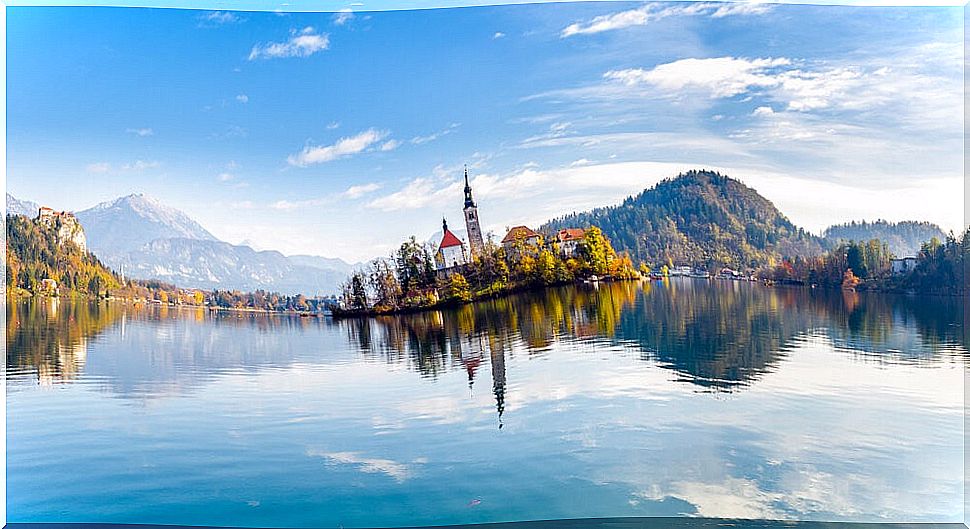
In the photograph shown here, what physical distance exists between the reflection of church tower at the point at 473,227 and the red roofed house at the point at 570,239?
22.3 inches

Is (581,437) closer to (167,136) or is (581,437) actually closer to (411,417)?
(411,417)

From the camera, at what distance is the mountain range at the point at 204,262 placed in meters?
5.75

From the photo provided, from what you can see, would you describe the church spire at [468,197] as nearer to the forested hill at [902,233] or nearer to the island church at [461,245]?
the island church at [461,245]

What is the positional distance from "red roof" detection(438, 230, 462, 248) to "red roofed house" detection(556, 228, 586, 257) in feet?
2.41

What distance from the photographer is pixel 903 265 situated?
5586mm

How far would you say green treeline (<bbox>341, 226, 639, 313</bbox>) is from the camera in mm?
5879

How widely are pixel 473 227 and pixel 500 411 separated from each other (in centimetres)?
135

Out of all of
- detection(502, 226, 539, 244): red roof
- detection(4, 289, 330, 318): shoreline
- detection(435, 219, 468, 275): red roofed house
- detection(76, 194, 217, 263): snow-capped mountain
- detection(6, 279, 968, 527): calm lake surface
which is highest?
detection(76, 194, 217, 263): snow-capped mountain

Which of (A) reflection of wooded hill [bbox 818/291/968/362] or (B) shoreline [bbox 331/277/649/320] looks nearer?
(A) reflection of wooded hill [bbox 818/291/968/362]

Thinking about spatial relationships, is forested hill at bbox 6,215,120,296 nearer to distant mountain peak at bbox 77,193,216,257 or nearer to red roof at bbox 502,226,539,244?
distant mountain peak at bbox 77,193,216,257

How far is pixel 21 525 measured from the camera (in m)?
5.14

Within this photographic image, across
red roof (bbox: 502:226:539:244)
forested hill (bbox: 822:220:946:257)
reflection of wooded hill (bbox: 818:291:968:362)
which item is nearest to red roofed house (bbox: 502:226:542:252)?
red roof (bbox: 502:226:539:244)

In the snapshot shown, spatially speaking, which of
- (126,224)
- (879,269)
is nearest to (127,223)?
(126,224)

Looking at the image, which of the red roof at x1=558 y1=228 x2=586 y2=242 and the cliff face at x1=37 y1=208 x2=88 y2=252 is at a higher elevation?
the cliff face at x1=37 y1=208 x2=88 y2=252
